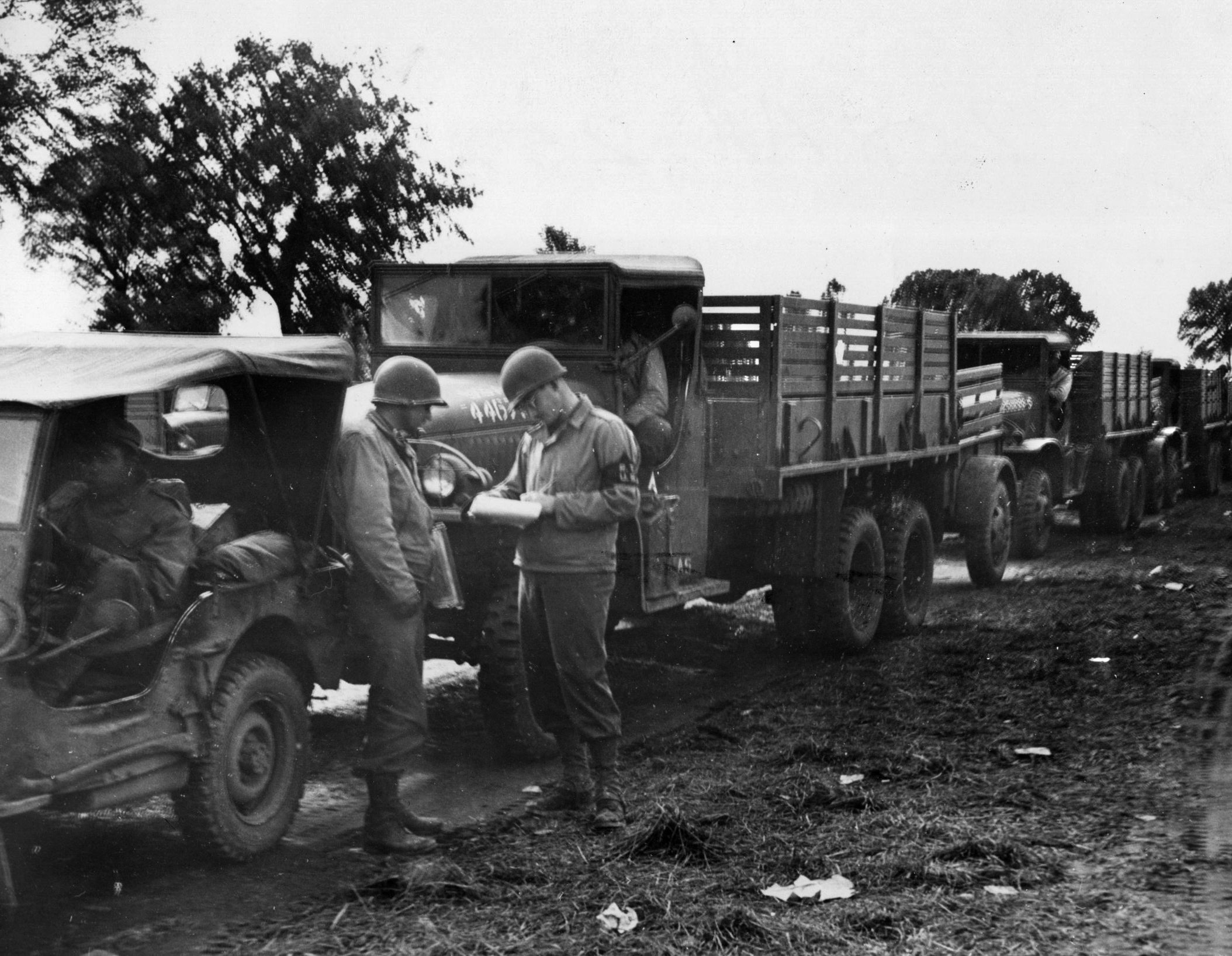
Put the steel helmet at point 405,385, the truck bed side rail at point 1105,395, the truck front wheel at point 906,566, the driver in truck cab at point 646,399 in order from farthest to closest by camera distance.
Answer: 1. the truck bed side rail at point 1105,395
2. the truck front wheel at point 906,566
3. the driver in truck cab at point 646,399
4. the steel helmet at point 405,385

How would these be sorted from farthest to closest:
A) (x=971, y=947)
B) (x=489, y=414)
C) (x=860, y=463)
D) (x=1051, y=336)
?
1. (x=1051, y=336)
2. (x=860, y=463)
3. (x=489, y=414)
4. (x=971, y=947)

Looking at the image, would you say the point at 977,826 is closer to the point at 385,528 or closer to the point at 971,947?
the point at 971,947

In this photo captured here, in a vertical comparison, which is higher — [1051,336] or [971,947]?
[1051,336]

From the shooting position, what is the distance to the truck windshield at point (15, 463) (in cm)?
427

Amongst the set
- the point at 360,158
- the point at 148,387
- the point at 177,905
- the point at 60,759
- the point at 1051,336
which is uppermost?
the point at 360,158

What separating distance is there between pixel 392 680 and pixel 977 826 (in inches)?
83.8

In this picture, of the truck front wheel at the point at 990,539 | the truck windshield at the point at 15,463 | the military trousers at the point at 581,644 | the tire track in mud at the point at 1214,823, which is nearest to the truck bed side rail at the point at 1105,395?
the truck front wheel at the point at 990,539

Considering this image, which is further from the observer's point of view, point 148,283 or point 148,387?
point 148,283

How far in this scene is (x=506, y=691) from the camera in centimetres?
642

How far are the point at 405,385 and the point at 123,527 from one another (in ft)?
3.61

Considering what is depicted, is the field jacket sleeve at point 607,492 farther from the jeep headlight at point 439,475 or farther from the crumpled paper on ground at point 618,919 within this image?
the crumpled paper on ground at point 618,919

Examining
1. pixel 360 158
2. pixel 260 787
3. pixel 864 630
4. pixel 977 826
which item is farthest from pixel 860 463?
pixel 360 158

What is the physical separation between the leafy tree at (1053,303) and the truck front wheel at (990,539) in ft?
24.0

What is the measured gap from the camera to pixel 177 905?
448 centimetres
